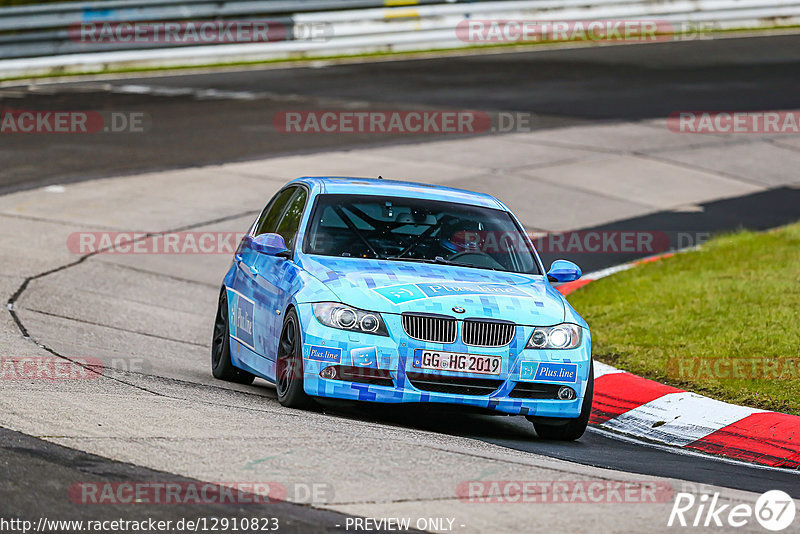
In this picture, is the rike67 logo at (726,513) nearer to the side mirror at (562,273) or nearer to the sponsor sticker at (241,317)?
the side mirror at (562,273)

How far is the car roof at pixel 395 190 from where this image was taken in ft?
30.9

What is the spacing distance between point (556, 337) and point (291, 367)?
1663mm

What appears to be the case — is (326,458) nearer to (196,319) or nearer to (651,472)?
(651,472)

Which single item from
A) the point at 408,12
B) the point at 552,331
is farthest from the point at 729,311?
the point at 408,12

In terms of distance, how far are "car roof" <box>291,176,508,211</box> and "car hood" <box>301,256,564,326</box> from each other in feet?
2.64

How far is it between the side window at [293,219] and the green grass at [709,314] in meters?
3.03

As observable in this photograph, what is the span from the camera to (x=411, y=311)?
7898 mm

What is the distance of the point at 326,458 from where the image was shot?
21.1 feet

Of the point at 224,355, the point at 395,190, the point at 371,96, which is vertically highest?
the point at 395,190

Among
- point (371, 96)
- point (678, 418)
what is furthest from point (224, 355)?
point (371, 96)

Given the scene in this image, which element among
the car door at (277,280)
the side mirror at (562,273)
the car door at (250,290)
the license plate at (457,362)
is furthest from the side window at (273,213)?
the license plate at (457,362)

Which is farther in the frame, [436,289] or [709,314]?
[709,314]

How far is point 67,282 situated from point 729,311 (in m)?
6.36

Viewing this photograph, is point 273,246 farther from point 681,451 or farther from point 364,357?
point 681,451
